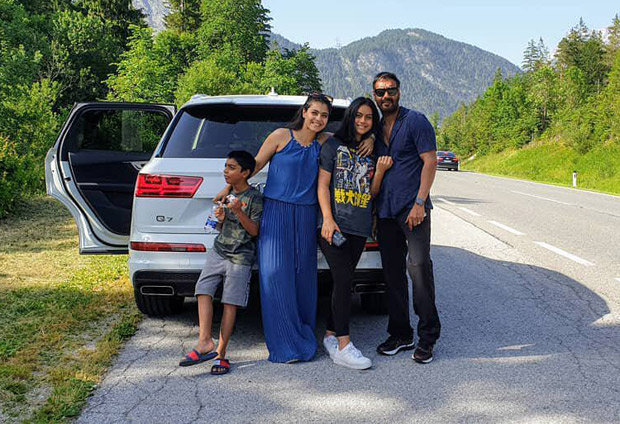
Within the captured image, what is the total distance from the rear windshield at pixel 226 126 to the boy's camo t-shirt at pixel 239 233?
53 cm

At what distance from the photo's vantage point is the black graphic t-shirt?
171 inches

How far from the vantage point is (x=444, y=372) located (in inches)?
166

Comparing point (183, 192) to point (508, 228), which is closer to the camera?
point (183, 192)

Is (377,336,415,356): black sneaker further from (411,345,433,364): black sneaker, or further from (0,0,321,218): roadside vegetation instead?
Result: (0,0,321,218): roadside vegetation

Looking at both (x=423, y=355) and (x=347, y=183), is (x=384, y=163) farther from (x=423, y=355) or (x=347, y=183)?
(x=423, y=355)

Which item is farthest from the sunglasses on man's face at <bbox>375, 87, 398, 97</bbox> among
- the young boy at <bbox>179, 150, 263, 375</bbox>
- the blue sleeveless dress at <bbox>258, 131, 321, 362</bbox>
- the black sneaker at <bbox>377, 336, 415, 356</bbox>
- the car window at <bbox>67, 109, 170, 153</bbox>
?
the car window at <bbox>67, 109, 170, 153</bbox>

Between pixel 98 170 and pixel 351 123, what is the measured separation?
3.14m

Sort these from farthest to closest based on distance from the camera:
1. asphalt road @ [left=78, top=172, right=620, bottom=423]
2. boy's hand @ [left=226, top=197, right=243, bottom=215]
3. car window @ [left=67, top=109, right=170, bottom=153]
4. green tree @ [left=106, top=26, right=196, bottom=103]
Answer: green tree @ [left=106, top=26, right=196, bottom=103], car window @ [left=67, top=109, right=170, bottom=153], boy's hand @ [left=226, top=197, right=243, bottom=215], asphalt road @ [left=78, top=172, right=620, bottom=423]

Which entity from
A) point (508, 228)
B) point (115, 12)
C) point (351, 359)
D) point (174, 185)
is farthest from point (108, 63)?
point (351, 359)

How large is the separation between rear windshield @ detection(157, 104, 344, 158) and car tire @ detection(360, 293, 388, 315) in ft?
5.06

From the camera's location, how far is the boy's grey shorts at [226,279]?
4.35 m

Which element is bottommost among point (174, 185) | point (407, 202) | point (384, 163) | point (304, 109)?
point (407, 202)

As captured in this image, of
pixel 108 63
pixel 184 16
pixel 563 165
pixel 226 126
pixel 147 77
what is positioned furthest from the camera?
pixel 184 16

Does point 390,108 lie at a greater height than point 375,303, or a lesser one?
greater
